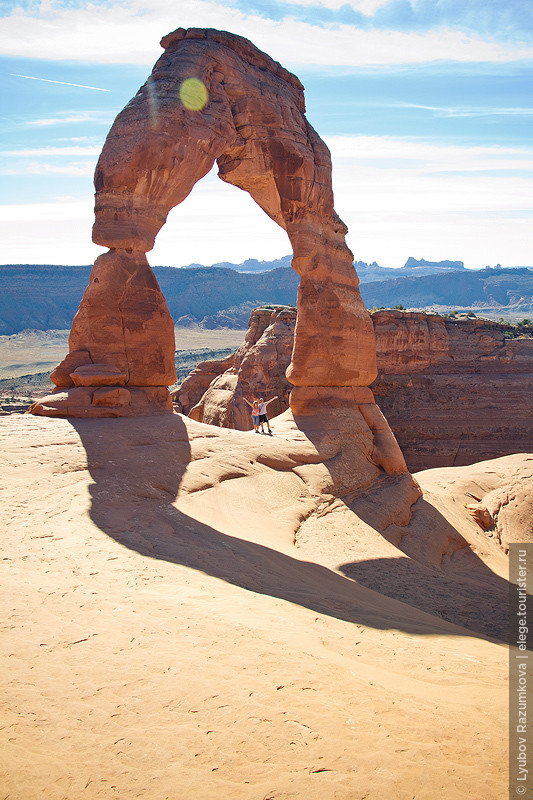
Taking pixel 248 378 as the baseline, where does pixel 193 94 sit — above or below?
above

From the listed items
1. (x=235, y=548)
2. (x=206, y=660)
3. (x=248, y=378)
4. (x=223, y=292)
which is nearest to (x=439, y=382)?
(x=248, y=378)

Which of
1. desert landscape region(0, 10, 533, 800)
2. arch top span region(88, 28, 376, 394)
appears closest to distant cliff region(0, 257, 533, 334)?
desert landscape region(0, 10, 533, 800)

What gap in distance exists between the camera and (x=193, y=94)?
40.5 ft

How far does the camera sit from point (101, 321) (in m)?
11.2

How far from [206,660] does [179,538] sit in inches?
131

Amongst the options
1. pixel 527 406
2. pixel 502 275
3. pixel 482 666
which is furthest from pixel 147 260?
pixel 502 275

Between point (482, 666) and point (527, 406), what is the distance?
89.5ft

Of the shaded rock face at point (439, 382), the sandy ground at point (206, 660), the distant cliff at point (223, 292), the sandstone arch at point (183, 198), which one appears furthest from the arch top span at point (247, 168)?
the distant cliff at point (223, 292)

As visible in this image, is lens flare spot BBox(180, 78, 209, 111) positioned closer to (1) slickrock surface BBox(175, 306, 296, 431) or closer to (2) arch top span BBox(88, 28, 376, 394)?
(2) arch top span BBox(88, 28, 376, 394)

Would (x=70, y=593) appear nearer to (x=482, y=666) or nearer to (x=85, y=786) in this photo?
(x=85, y=786)

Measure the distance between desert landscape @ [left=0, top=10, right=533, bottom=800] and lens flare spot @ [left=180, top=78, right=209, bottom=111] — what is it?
7cm

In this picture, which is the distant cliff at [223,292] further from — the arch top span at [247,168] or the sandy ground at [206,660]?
the sandy ground at [206,660]

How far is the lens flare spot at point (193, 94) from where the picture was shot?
12.1 metres

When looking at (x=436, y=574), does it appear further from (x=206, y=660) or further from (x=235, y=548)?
(x=206, y=660)
